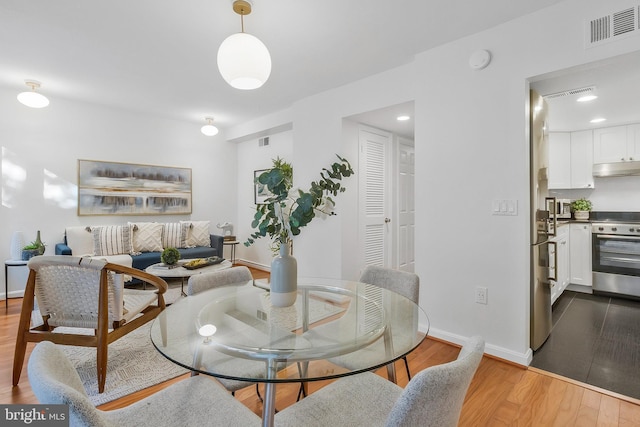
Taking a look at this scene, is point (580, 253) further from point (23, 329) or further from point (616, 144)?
point (23, 329)

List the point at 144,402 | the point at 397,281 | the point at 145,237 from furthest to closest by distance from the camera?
the point at 145,237 → the point at 397,281 → the point at 144,402

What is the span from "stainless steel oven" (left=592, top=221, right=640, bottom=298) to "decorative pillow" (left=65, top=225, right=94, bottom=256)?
6.48 metres

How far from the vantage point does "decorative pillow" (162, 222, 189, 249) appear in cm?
469

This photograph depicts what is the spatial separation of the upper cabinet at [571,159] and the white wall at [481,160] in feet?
10.1

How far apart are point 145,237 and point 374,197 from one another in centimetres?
327

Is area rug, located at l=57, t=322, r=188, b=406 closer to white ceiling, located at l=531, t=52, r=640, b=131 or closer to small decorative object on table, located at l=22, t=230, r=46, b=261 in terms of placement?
small decorative object on table, located at l=22, t=230, r=46, b=261

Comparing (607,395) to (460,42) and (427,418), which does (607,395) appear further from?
(460,42)

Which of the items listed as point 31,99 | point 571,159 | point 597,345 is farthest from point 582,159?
point 31,99

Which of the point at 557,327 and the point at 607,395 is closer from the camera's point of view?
the point at 607,395

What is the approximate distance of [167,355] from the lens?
1.12 meters

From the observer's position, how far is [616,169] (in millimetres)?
4129

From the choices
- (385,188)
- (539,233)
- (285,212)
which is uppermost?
(385,188)

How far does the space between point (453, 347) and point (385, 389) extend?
168 cm

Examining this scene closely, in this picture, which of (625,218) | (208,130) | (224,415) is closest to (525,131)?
(224,415)
